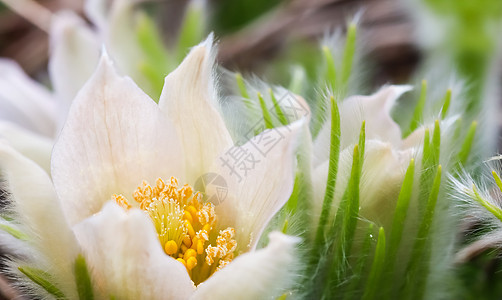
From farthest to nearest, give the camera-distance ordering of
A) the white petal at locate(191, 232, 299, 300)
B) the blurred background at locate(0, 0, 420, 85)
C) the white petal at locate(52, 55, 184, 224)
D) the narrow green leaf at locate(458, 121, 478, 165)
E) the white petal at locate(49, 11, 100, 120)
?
the blurred background at locate(0, 0, 420, 85) < the white petal at locate(49, 11, 100, 120) < the narrow green leaf at locate(458, 121, 478, 165) < the white petal at locate(52, 55, 184, 224) < the white petal at locate(191, 232, 299, 300)

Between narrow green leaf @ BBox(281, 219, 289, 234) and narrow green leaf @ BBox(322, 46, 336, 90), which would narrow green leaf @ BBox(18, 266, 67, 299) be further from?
narrow green leaf @ BBox(322, 46, 336, 90)

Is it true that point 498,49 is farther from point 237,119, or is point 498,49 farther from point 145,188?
point 145,188

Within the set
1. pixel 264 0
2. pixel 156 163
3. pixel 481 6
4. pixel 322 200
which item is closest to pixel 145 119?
pixel 156 163

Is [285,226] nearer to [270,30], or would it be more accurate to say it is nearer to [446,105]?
[446,105]

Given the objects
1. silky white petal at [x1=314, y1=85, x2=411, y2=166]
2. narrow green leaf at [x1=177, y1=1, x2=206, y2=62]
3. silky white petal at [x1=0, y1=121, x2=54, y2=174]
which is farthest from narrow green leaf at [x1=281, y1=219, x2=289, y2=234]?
narrow green leaf at [x1=177, y1=1, x2=206, y2=62]

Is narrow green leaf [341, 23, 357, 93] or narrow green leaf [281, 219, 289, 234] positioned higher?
narrow green leaf [341, 23, 357, 93]

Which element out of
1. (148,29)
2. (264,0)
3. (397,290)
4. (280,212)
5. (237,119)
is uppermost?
(264,0)

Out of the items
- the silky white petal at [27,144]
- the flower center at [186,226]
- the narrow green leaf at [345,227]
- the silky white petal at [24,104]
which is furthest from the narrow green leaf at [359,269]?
the silky white petal at [24,104]
